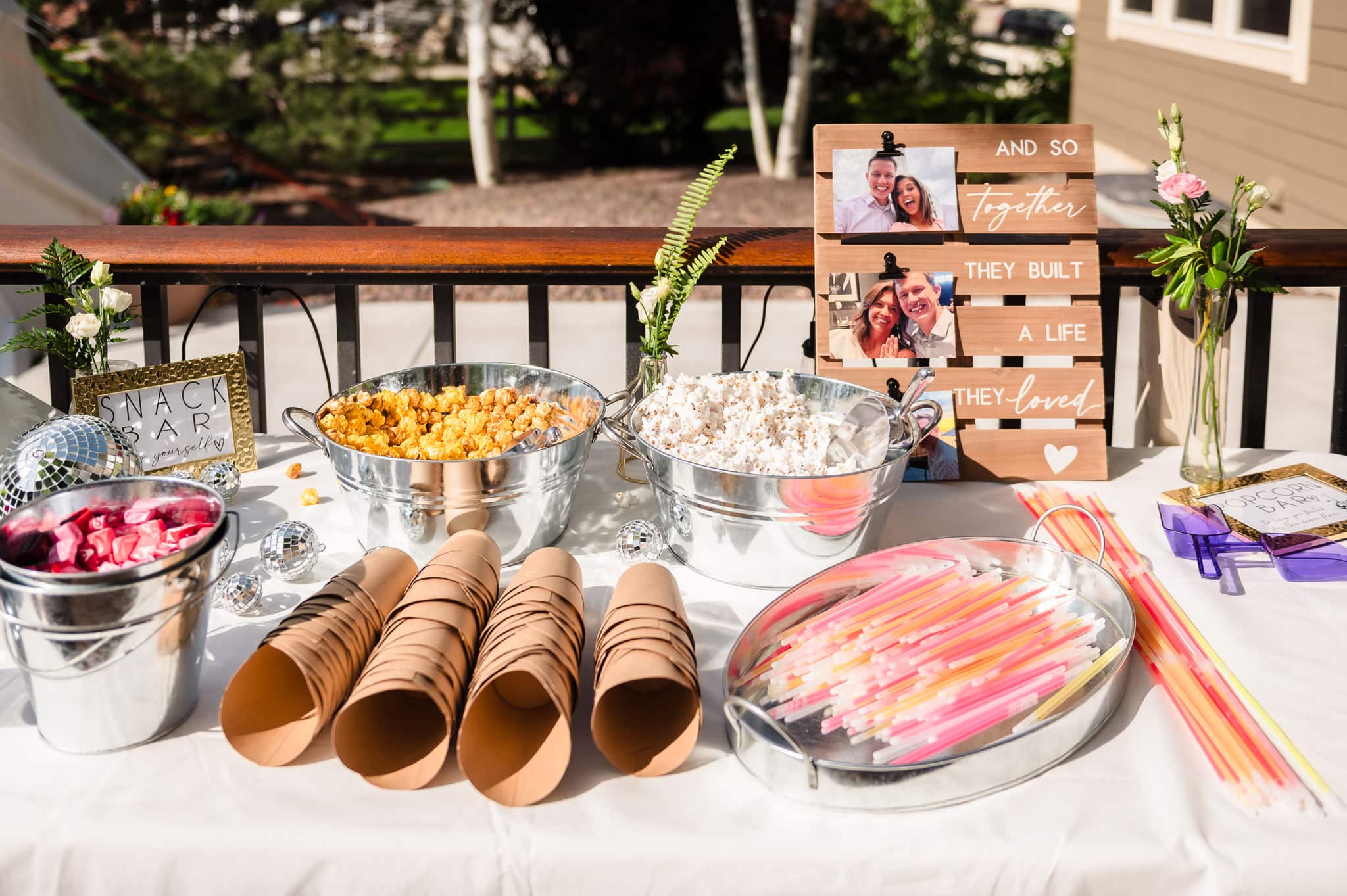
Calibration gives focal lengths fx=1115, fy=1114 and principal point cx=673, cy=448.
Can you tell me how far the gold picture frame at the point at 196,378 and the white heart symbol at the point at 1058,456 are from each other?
1.04 meters

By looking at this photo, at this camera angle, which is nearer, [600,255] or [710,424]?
[710,424]

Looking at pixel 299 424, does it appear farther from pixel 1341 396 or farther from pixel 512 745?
pixel 1341 396

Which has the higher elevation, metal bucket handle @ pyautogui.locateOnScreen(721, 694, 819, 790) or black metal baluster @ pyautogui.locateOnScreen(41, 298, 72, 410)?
black metal baluster @ pyautogui.locateOnScreen(41, 298, 72, 410)

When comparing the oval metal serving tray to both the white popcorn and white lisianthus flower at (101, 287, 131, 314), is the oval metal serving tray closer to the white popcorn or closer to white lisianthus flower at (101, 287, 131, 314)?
the white popcorn

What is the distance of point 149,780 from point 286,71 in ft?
30.7

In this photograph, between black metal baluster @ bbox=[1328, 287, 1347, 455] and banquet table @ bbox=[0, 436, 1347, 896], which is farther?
black metal baluster @ bbox=[1328, 287, 1347, 455]

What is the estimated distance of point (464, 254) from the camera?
1662mm

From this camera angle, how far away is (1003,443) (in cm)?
146

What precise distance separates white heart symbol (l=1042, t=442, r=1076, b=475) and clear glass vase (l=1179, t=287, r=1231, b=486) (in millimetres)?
141

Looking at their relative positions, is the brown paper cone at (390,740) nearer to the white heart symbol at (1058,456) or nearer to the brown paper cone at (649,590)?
the brown paper cone at (649,590)

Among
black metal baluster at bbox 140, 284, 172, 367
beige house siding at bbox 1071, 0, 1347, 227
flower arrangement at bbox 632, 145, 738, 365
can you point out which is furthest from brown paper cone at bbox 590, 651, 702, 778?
beige house siding at bbox 1071, 0, 1347, 227

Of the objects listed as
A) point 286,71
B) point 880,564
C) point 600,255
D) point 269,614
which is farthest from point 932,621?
point 286,71

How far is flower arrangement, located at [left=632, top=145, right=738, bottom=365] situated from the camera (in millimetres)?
1416

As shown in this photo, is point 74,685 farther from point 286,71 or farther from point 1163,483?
point 286,71
